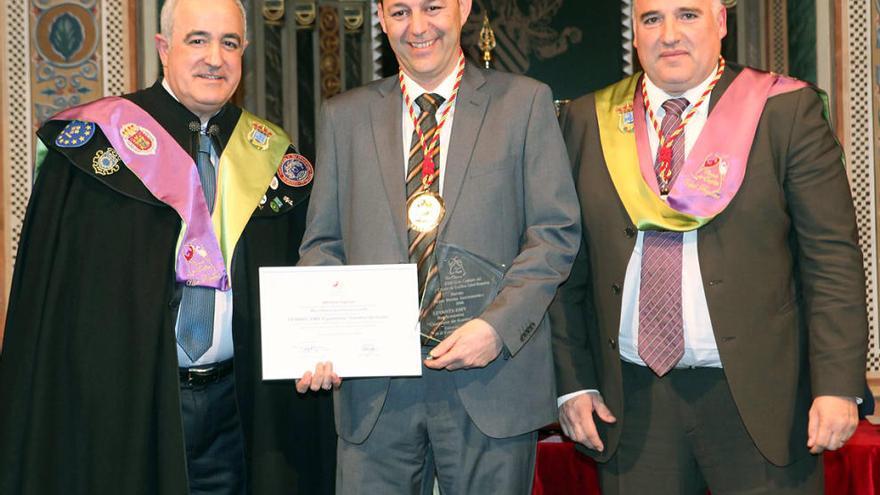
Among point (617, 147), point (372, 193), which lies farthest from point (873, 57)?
point (372, 193)

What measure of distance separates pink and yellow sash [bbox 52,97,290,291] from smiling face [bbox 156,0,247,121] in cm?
17

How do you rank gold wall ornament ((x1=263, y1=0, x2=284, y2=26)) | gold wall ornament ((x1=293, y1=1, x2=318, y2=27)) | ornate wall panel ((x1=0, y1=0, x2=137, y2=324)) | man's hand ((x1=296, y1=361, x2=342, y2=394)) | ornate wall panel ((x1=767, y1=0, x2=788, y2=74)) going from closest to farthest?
1. man's hand ((x1=296, y1=361, x2=342, y2=394))
2. ornate wall panel ((x1=0, y1=0, x2=137, y2=324))
3. ornate wall panel ((x1=767, y1=0, x2=788, y2=74))
4. gold wall ornament ((x1=263, y1=0, x2=284, y2=26))
5. gold wall ornament ((x1=293, y1=1, x2=318, y2=27))

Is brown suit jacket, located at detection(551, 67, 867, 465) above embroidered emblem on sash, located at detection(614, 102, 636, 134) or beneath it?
beneath

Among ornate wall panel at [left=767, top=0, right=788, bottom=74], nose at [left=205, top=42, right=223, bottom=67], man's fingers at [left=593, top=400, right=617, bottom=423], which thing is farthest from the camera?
ornate wall panel at [left=767, top=0, right=788, bottom=74]

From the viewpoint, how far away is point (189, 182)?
3004mm

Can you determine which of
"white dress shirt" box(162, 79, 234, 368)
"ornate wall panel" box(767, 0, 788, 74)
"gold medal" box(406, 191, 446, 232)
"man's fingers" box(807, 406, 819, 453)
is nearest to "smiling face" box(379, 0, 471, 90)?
"gold medal" box(406, 191, 446, 232)

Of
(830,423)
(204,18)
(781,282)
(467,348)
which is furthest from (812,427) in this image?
(204,18)

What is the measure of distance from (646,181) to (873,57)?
3.45 metres

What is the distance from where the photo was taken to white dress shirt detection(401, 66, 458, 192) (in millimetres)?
2684

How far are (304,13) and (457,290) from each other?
4.99 metres

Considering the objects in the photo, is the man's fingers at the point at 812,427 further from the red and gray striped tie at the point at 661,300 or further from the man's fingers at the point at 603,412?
the man's fingers at the point at 603,412

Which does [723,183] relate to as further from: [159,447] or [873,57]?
[873,57]

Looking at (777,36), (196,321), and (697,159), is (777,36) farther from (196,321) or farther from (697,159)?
(196,321)

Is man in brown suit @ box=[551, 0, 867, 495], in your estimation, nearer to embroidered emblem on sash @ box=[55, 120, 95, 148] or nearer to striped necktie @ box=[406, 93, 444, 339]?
striped necktie @ box=[406, 93, 444, 339]
